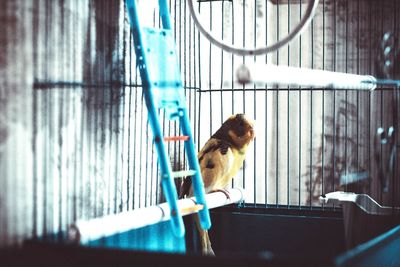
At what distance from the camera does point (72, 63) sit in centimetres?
173

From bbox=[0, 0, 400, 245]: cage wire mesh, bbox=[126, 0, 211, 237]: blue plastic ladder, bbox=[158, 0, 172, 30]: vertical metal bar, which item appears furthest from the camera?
bbox=[158, 0, 172, 30]: vertical metal bar

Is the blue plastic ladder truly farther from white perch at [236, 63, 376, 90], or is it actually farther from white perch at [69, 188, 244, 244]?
→ white perch at [236, 63, 376, 90]

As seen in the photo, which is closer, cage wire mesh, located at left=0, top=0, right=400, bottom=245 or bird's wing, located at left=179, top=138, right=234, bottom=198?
cage wire mesh, located at left=0, top=0, right=400, bottom=245

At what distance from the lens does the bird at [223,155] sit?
2.34m

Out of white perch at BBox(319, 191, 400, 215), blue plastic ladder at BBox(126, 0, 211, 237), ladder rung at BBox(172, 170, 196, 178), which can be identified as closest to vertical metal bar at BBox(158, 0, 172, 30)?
blue plastic ladder at BBox(126, 0, 211, 237)

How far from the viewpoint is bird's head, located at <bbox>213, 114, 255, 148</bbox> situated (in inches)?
94.3

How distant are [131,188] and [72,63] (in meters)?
0.56

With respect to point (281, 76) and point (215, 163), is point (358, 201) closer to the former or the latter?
point (215, 163)

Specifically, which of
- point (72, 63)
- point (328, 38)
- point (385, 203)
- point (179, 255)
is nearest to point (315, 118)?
point (328, 38)

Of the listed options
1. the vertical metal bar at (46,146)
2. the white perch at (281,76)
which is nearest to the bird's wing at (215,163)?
the white perch at (281,76)

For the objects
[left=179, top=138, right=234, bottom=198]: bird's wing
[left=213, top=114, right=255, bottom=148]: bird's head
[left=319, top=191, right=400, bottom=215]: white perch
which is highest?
[left=213, top=114, right=255, bottom=148]: bird's head

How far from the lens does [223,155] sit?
235 cm

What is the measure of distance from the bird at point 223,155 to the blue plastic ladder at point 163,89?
0.81 ft

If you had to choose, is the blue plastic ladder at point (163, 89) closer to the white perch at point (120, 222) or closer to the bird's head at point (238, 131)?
the white perch at point (120, 222)
